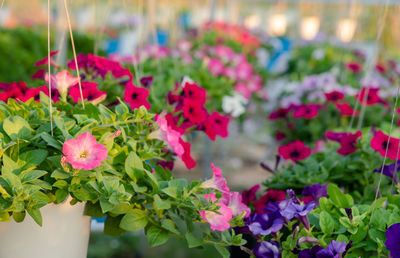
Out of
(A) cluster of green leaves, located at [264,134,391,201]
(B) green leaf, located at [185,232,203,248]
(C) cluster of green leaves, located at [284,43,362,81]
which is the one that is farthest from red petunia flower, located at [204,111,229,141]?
(C) cluster of green leaves, located at [284,43,362,81]

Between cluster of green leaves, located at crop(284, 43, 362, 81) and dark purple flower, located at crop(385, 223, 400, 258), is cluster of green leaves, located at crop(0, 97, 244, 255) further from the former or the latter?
cluster of green leaves, located at crop(284, 43, 362, 81)

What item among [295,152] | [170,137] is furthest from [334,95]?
[170,137]

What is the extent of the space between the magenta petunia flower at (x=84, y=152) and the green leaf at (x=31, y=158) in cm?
6

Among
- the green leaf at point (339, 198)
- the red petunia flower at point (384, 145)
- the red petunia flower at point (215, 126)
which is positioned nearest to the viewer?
the green leaf at point (339, 198)

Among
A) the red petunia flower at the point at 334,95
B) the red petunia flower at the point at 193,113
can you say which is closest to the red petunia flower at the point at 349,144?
the red petunia flower at the point at 193,113

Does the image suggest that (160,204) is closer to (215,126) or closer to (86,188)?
(86,188)

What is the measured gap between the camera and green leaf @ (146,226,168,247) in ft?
2.82

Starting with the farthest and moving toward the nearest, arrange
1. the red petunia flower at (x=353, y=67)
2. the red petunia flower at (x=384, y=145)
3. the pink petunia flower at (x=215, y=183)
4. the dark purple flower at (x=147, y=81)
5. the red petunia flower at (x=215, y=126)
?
the red petunia flower at (x=353, y=67)
the dark purple flower at (x=147, y=81)
the red petunia flower at (x=215, y=126)
the red petunia flower at (x=384, y=145)
the pink petunia flower at (x=215, y=183)

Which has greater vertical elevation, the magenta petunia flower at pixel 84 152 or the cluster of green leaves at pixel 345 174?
the magenta petunia flower at pixel 84 152

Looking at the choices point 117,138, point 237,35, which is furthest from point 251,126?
point 117,138

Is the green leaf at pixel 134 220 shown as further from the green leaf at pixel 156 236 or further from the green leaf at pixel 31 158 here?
the green leaf at pixel 31 158

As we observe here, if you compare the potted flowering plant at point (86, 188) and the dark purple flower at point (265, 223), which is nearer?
the potted flowering plant at point (86, 188)

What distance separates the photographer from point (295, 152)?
51.1 inches

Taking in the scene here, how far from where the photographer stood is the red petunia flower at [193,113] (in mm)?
1191
